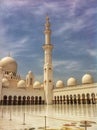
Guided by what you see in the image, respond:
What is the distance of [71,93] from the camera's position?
12328 millimetres

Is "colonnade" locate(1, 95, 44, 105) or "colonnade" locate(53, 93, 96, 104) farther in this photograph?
"colonnade" locate(1, 95, 44, 105)

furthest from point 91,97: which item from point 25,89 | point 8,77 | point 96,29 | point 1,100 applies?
point 96,29

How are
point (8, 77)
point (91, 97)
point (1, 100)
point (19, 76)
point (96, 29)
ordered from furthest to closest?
1. point (19, 76)
2. point (8, 77)
3. point (1, 100)
4. point (91, 97)
5. point (96, 29)

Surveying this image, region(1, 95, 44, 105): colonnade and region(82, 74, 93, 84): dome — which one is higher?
region(82, 74, 93, 84): dome

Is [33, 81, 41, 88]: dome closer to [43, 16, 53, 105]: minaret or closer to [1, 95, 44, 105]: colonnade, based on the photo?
[1, 95, 44, 105]: colonnade

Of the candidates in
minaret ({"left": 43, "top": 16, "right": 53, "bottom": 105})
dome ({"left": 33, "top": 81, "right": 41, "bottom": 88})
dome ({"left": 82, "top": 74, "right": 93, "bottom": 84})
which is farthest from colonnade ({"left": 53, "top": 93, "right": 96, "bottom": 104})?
dome ({"left": 33, "top": 81, "right": 41, "bottom": 88})

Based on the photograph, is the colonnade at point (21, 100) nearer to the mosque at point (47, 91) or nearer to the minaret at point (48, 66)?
the mosque at point (47, 91)

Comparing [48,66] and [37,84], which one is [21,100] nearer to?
[37,84]

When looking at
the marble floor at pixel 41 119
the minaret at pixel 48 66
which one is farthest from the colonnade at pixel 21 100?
the marble floor at pixel 41 119

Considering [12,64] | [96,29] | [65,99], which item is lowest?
[65,99]

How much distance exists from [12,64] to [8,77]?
1146mm

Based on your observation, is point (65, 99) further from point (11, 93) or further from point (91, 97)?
point (11, 93)

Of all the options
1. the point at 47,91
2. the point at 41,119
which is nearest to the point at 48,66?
the point at 47,91

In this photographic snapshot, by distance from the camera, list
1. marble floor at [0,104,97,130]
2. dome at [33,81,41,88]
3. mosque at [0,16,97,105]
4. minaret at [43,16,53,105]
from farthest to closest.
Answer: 1. dome at [33,81,41,88]
2. minaret at [43,16,53,105]
3. mosque at [0,16,97,105]
4. marble floor at [0,104,97,130]
